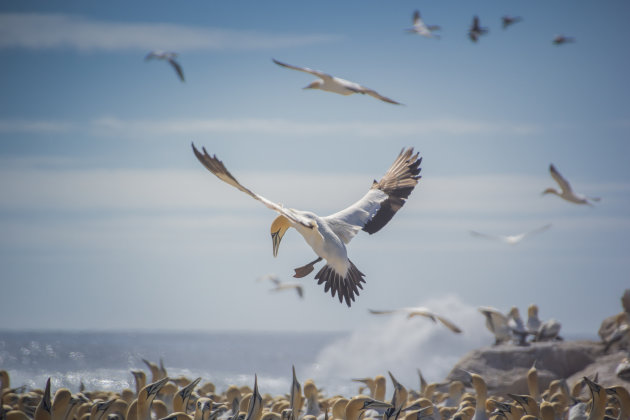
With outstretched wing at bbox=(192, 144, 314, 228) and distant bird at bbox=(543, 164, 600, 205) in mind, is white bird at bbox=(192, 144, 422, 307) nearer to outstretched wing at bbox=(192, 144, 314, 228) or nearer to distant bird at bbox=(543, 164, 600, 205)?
outstretched wing at bbox=(192, 144, 314, 228)

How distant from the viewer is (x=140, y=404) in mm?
7328

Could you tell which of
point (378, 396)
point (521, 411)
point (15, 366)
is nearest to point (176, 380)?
point (378, 396)

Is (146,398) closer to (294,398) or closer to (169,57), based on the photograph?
(294,398)

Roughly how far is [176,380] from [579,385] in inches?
242

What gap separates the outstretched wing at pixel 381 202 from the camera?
7398 mm

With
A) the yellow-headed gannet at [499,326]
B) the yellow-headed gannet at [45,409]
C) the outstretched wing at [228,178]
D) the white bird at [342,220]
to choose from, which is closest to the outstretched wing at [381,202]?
the white bird at [342,220]

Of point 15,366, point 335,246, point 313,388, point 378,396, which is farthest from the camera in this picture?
point 15,366

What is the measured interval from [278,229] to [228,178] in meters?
0.97

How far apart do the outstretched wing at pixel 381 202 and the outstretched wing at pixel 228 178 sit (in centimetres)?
128

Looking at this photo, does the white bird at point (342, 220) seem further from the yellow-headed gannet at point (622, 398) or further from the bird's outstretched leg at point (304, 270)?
the yellow-headed gannet at point (622, 398)

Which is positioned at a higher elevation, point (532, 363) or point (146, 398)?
point (146, 398)

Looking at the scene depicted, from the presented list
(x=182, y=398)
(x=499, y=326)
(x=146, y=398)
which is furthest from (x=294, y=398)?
(x=499, y=326)

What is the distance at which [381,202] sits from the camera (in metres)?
7.96

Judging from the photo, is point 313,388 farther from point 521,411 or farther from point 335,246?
point 335,246
